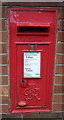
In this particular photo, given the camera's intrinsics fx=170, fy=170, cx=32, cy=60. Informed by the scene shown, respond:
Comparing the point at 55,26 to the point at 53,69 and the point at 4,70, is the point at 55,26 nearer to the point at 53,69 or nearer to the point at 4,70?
the point at 53,69

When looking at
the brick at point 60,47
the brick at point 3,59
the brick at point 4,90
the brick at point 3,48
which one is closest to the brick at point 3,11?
the brick at point 3,48

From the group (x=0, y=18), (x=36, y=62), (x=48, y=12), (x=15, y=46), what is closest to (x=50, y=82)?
(x=36, y=62)

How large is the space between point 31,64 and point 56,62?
0.31 meters

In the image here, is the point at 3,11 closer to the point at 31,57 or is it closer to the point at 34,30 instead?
the point at 34,30

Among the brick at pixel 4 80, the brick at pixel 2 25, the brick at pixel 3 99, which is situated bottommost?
the brick at pixel 3 99

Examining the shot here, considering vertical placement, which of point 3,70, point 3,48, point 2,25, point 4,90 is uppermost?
point 2,25

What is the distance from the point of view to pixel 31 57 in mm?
1954

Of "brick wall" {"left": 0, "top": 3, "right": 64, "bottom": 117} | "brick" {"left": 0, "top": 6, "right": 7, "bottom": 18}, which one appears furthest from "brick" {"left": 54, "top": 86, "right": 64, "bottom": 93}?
"brick" {"left": 0, "top": 6, "right": 7, "bottom": 18}

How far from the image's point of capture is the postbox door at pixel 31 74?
1.93 m

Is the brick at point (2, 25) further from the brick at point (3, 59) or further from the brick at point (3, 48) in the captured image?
the brick at point (3, 59)

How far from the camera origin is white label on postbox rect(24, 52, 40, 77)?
195cm

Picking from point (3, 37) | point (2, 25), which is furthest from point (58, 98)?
point (2, 25)

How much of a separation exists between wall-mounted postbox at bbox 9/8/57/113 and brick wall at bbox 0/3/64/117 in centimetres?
6

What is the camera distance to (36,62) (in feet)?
6.46
